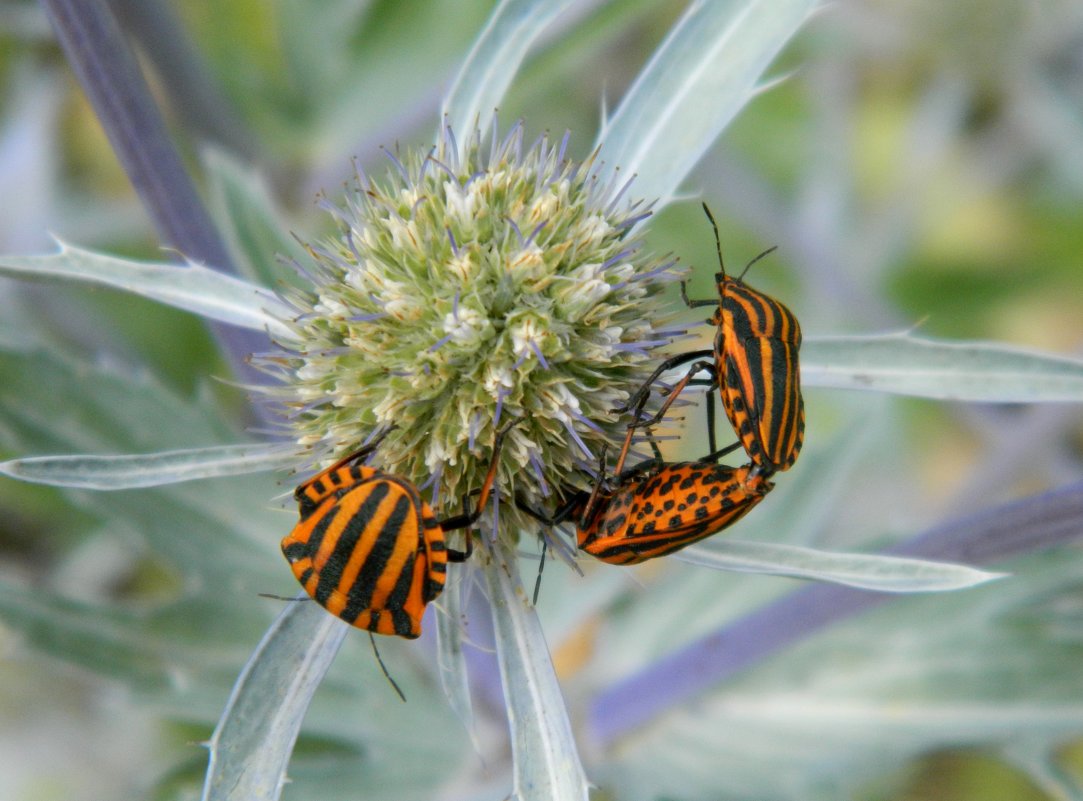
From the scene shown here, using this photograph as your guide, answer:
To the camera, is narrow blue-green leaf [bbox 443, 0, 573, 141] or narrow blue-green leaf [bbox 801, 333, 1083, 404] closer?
narrow blue-green leaf [bbox 801, 333, 1083, 404]

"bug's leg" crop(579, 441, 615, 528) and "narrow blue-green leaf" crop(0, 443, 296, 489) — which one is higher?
"narrow blue-green leaf" crop(0, 443, 296, 489)

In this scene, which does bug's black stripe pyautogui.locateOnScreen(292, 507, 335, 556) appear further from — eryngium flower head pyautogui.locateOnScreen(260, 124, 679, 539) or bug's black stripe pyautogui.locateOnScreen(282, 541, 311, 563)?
eryngium flower head pyautogui.locateOnScreen(260, 124, 679, 539)

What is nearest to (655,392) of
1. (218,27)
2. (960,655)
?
(960,655)

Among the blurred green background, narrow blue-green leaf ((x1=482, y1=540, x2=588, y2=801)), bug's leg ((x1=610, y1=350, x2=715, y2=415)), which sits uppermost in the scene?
the blurred green background

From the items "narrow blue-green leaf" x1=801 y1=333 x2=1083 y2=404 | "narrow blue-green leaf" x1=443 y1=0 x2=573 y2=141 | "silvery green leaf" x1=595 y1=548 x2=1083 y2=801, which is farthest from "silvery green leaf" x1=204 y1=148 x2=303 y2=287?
"silvery green leaf" x1=595 y1=548 x2=1083 y2=801

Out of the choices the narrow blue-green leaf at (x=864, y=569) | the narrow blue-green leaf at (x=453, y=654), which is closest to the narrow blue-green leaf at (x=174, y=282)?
the narrow blue-green leaf at (x=453, y=654)
